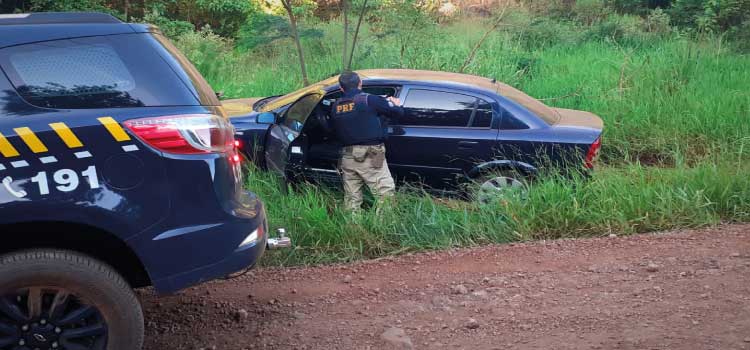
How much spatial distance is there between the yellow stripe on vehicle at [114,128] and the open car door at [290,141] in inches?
138

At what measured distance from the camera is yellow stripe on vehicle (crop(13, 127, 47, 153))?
316 centimetres

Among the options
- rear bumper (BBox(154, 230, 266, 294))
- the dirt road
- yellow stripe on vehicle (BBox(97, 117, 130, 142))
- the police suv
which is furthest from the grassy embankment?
yellow stripe on vehicle (BBox(97, 117, 130, 142))

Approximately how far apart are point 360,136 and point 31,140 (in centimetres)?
377

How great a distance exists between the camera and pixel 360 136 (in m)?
6.69

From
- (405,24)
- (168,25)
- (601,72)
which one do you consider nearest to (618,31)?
(601,72)

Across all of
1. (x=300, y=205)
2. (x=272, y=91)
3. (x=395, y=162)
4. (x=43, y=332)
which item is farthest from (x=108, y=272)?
(x=272, y=91)

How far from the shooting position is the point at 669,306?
14.4 ft

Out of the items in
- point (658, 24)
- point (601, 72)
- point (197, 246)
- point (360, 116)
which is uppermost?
Answer: point (197, 246)

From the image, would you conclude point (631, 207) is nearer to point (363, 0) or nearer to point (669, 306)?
point (669, 306)

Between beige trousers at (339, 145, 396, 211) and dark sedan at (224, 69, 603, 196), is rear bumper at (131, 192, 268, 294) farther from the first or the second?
dark sedan at (224, 69, 603, 196)

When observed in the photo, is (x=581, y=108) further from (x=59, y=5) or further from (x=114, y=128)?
(x=59, y=5)

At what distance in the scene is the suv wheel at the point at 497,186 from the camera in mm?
6391

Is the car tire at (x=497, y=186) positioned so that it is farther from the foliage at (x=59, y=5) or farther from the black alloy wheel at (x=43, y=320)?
the foliage at (x=59, y=5)

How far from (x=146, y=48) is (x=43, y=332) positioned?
54.8 inches
